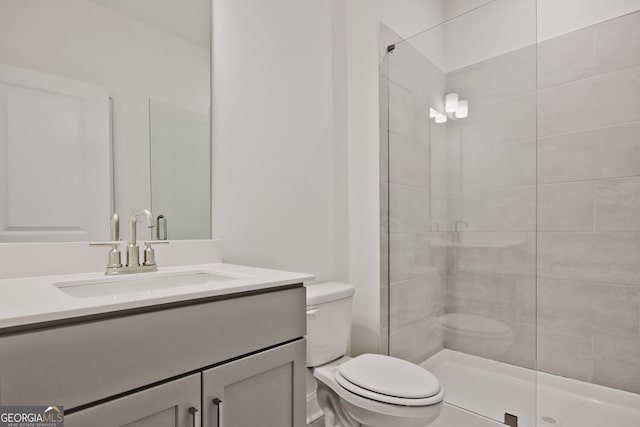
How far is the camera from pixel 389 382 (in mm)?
1260

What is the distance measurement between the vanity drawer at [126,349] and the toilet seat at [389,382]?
1.72ft

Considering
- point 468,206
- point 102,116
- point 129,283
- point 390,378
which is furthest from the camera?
point 468,206

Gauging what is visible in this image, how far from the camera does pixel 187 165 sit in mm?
1410

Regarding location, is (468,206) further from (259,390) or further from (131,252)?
(131,252)

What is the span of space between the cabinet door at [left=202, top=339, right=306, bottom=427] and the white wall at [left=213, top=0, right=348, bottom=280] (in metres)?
0.65

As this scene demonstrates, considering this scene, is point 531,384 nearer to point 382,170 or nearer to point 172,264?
point 382,170

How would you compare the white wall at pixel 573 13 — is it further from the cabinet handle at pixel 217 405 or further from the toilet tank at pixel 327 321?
the cabinet handle at pixel 217 405

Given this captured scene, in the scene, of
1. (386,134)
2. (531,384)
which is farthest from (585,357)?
(386,134)

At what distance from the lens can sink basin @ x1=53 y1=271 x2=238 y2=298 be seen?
3.07ft

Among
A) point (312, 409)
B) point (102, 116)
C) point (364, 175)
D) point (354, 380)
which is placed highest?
point (102, 116)

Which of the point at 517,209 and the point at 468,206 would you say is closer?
the point at 517,209

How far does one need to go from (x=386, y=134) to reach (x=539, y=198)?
3.06 feet

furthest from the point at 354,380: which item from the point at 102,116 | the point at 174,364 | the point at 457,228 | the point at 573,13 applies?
the point at 573,13

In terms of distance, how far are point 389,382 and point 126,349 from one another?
941 millimetres
